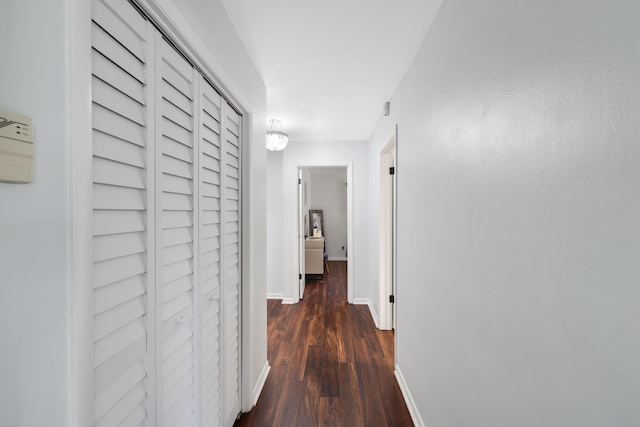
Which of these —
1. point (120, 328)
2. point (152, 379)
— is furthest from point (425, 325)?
point (120, 328)

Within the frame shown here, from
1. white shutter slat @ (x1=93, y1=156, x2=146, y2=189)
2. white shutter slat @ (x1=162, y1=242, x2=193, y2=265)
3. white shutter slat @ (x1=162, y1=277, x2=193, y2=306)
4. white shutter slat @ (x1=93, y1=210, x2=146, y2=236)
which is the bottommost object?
white shutter slat @ (x1=162, y1=277, x2=193, y2=306)

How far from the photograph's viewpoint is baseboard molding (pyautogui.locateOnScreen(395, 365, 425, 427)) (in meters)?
1.77

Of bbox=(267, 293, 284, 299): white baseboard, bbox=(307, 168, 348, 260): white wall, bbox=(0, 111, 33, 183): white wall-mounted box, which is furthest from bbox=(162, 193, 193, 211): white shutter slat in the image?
bbox=(307, 168, 348, 260): white wall

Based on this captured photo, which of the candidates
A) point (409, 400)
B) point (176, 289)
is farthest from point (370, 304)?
point (176, 289)

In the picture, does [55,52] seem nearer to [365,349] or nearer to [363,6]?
[363,6]

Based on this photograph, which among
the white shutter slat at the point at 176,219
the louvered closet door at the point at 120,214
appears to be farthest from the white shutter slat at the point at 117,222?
the white shutter slat at the point at 176,219

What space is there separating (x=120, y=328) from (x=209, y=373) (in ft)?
2.50

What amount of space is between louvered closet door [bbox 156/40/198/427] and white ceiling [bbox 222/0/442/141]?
68cm

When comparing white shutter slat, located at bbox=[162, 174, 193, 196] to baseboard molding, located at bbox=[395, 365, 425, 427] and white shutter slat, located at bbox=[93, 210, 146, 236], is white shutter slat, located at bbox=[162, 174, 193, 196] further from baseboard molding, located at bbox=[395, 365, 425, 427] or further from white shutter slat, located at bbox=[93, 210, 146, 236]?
baseboard molding, located at bbox=[395, 365, 425, 427]

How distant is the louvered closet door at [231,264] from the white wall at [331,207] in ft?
20.6

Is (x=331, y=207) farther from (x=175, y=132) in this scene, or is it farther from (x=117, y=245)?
(x=117, y=245)

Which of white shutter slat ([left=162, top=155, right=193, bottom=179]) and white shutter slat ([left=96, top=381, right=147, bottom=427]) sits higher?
white shutter slat ([left=162, top=155, right=193, bottom=179])

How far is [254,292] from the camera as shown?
201 cm

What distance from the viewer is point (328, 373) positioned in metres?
2.39
